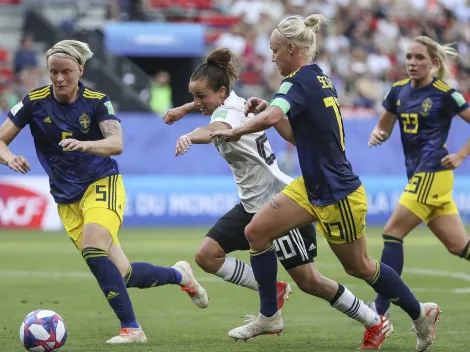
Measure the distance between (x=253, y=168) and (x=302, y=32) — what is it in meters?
1.35

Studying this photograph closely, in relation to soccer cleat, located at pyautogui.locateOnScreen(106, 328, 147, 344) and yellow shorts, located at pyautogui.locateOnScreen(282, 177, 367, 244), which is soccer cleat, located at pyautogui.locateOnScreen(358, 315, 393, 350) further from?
soccer cleat, located at pyautogui.locateOnScreen(106, 328, 147, 344)

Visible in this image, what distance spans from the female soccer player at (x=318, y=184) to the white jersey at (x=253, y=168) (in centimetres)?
75

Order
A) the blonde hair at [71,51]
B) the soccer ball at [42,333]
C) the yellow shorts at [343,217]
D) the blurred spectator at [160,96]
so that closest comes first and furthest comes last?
1. the soccer ball at [42,333]
2. the yellow shorts at [343,217]
3. the blonde hair at [71,51]
4. the blurred spectator at [160,96]

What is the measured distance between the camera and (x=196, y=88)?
318 inches

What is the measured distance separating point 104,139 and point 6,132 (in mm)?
915

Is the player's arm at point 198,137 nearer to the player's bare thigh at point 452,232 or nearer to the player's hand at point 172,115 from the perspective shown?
the player's hand at point 172,115

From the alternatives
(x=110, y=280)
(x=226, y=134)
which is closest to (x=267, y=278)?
(x=110, y=280)

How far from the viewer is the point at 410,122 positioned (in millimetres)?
9664

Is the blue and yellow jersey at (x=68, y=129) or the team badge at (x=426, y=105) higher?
the team badge at (x=426, y=105)

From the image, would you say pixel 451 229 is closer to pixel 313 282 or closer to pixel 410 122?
pixel 410 122

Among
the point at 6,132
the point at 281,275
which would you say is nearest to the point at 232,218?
the point at 6,132

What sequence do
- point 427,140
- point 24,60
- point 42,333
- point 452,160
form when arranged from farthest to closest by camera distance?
point 24,60, point 427,140, point 452,160, point 42,333

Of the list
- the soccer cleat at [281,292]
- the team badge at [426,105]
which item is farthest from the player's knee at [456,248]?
the soccer cleat at [281,292]

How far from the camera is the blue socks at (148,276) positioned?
844cm
